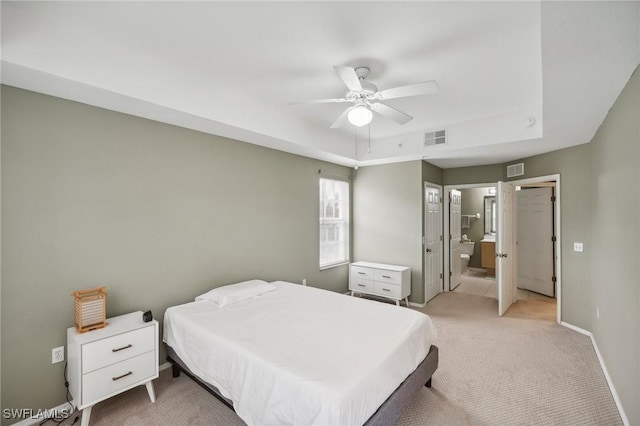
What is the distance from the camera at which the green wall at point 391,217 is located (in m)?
4.58

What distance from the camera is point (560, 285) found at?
3.91 meters

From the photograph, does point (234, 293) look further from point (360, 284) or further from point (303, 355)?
point (360, 284)

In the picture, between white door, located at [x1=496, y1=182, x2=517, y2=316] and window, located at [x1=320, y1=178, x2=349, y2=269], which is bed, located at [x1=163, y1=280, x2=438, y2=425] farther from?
white door, located at [x1=496, y1=182, x2=517, y2=316]

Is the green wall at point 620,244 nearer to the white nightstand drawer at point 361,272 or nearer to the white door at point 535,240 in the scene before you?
the white door at point 535,240

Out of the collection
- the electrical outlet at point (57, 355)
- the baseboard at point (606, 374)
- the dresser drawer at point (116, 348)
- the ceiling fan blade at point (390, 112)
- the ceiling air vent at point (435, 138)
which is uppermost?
the ceiling air vent at point (435, 138)

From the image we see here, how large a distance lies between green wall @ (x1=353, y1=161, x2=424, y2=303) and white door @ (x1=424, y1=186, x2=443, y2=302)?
22cm

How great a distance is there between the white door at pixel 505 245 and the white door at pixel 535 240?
100cm

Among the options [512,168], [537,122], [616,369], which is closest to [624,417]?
[616,369]

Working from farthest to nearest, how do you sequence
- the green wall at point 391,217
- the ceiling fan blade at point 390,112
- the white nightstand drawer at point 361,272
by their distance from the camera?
the white nightstand drawer at point 361,272, the green wall at point 391,217, the ceiling fan blade at point 390,112

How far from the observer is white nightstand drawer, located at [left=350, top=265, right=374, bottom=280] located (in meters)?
4.71

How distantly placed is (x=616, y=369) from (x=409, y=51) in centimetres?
305

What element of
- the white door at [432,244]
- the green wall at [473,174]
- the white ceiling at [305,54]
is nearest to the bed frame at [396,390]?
the white ceiling at [305,54]

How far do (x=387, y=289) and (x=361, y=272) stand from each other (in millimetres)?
516

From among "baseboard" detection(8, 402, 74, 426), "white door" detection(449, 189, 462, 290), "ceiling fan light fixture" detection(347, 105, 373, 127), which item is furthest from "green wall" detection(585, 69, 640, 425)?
"baseboard" detection(8, 402, 74, 426)
